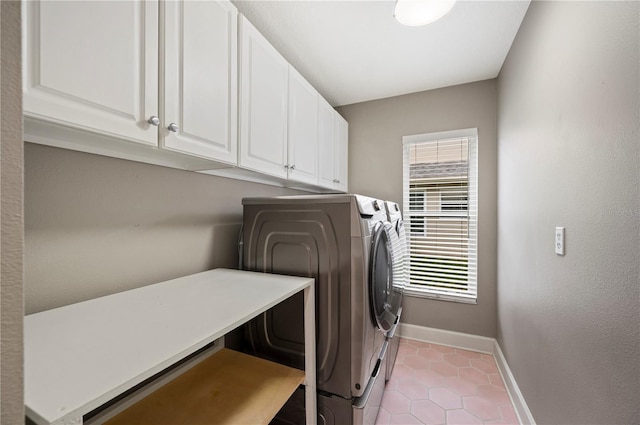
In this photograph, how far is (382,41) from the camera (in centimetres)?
186

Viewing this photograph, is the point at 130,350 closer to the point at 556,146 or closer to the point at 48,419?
the point at 48,419

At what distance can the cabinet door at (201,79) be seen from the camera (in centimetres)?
98

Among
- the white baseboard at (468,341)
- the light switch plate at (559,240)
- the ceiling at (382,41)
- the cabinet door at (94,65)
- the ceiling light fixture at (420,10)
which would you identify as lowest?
the white baseboard at (468,341)

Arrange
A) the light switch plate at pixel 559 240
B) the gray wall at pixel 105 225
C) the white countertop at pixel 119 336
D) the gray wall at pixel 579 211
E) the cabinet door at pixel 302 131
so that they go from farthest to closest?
the cabinet door at pixel 302 131 → the light switch plate at pixel 559 240 → the gray wall at pixel 105 225 → the gray wall at pixel 579 211 → the white countertop at pixel 119 336

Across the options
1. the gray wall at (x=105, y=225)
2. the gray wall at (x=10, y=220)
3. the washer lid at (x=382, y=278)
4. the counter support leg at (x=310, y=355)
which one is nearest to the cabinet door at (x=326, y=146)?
the washer lid at (x=382, y=278)

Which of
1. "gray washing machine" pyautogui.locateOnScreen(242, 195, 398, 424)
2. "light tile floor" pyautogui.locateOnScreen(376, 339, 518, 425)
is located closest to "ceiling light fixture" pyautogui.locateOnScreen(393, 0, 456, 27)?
"gray washing machine" pyautogui.locateOnScreen(242, 195, 398, 424)

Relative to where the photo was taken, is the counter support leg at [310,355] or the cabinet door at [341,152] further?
the cabinet door at [341,152]

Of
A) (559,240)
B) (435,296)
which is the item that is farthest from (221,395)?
(435,296)

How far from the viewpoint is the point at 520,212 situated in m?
1.71

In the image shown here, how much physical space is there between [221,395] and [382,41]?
7.58 feet

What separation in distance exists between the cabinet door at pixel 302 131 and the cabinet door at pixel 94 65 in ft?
3.15

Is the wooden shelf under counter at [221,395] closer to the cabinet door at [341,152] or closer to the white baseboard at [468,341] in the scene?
the white baseboard at [468,341]

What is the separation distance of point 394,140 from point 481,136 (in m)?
0.81

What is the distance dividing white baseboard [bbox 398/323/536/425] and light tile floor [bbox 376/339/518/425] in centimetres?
6
